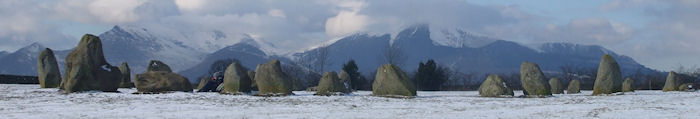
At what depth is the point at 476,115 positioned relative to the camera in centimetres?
1905

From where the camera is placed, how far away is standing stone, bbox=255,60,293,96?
97.2 feet

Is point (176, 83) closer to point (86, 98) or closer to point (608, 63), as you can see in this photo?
point (86, 98)

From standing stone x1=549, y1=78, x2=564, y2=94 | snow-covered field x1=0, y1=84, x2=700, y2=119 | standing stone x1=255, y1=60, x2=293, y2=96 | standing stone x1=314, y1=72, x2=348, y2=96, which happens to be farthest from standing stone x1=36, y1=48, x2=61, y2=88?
standing stone x1=549, y1=78, x2=564, y2=94

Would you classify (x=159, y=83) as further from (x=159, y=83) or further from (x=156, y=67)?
(x=156, y=67)

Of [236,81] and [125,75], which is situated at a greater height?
[125,75]

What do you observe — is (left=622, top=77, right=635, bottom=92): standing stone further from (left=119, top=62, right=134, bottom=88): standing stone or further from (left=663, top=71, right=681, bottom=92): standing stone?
(left=119, top=62, right=134, bottom=88): standing stone

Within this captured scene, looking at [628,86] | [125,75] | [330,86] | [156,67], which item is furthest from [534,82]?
[125,75]

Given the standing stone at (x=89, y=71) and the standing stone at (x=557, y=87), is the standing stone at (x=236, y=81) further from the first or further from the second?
the standing stone at (x=557, y=87)

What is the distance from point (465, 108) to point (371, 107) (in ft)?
9.96

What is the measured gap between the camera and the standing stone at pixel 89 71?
27.8 m

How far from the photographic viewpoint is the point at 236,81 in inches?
1168

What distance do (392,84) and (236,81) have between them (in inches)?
269

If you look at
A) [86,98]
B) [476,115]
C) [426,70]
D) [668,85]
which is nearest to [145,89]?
[86,98]

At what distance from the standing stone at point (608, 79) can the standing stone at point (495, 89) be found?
5769 millimetres
